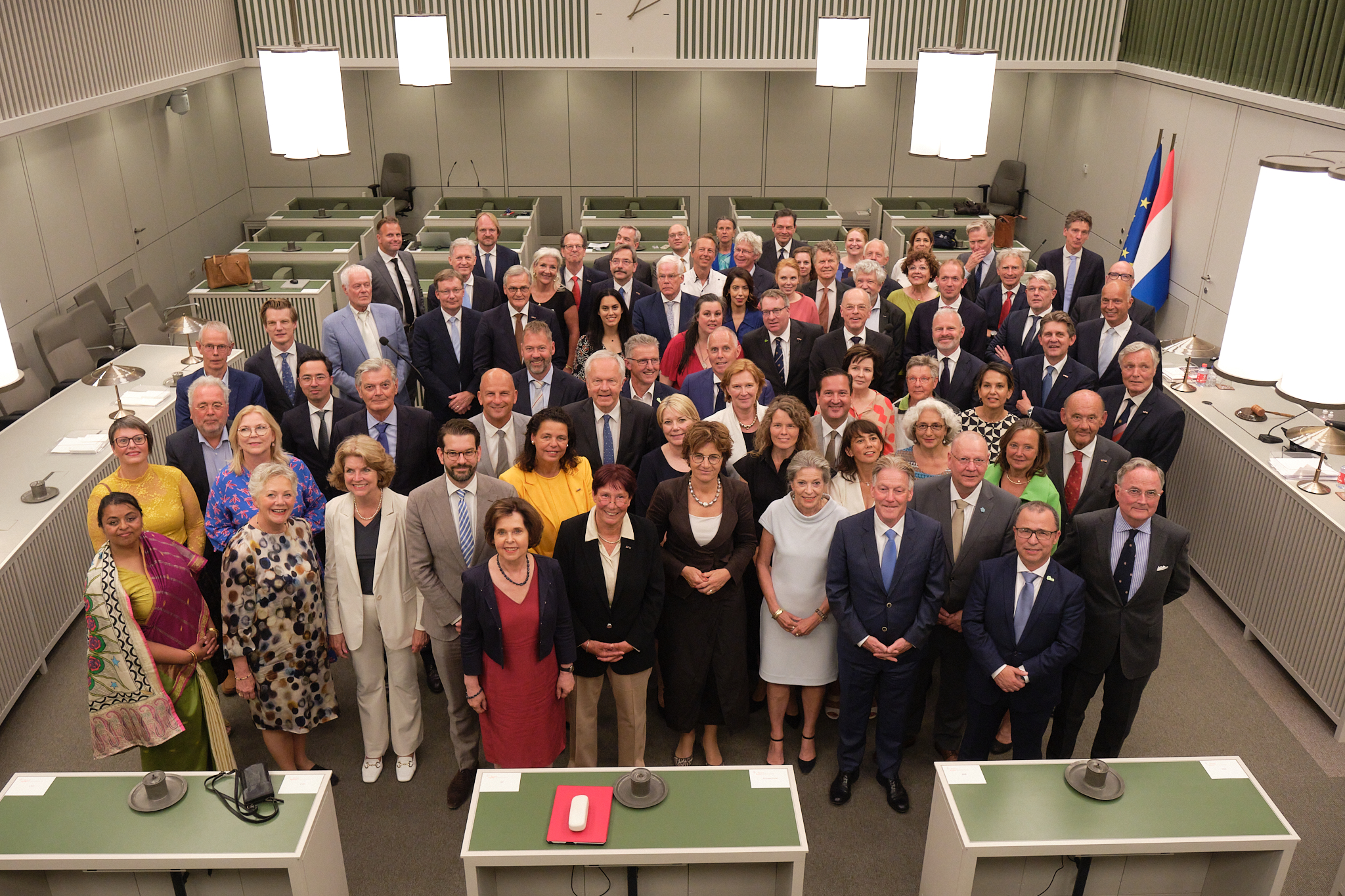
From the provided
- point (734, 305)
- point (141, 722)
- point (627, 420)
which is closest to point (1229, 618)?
point (734, 305)

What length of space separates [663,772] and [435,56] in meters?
7.05

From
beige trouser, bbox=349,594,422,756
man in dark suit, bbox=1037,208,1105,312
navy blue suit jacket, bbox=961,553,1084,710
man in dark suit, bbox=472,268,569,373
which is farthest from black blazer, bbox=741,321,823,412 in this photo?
beige trouser, bbox=349,594,422,756

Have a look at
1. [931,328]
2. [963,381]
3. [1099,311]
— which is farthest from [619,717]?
[1099,311]

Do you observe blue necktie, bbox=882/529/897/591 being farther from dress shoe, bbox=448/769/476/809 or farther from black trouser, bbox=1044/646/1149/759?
dress shoe, bbox=448/769/476/809

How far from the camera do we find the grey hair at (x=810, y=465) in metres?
4.68

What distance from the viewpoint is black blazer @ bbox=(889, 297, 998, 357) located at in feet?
23.2

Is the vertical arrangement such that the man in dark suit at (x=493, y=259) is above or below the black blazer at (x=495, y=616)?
above

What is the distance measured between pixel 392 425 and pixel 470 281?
2.39 m

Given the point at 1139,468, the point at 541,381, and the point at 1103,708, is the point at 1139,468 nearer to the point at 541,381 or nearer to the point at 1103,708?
the point at 1103,708

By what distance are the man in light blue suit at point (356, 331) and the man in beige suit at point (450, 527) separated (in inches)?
83.5

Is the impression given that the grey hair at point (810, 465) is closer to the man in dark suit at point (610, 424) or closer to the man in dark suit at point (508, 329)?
the man in dark suit at point (610, 424)

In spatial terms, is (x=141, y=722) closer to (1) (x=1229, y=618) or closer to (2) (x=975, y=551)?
(2) (x=975, y=551)

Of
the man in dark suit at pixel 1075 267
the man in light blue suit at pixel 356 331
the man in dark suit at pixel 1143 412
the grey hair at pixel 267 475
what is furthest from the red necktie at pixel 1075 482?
the man in light blue suit at pixel 356 331

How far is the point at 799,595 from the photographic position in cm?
495
